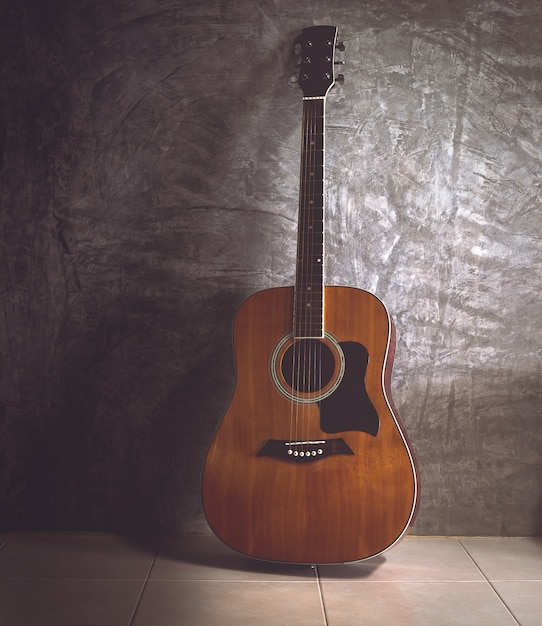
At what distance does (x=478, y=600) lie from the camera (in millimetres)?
1835

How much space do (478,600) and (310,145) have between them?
1269mm

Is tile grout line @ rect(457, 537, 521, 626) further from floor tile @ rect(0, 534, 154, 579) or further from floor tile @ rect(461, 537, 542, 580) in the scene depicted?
floor tile @ rect(0, 534, 154, 579)

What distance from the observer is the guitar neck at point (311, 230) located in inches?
78.1

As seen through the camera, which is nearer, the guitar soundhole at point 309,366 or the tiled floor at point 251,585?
the tiled floor at point 251,585

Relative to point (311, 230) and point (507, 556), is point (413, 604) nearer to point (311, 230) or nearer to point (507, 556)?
point (507, 556)

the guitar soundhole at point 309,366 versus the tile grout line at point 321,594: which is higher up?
the guitar soundhole at point 309,366

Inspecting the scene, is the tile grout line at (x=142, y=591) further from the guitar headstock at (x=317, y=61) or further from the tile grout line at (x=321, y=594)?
the guitar headstock at (x=317, y=61)

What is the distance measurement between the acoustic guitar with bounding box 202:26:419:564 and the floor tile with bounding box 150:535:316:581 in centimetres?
7

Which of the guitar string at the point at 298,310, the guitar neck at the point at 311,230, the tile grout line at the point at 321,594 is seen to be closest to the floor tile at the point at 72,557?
the tile grout line at the point at 321,594

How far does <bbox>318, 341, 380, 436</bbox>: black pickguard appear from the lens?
1.95 metres

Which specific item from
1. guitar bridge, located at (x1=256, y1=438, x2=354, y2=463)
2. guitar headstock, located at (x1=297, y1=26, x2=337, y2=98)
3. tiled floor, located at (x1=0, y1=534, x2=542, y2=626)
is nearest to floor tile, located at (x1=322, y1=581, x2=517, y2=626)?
tiled floor, located at (x1=0, y1=534, x2=542, y2=626)

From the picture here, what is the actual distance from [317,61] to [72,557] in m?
1.57

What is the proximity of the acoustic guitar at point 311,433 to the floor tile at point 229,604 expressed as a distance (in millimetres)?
103

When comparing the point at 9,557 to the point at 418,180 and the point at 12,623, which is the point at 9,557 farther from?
the point at 418,180
